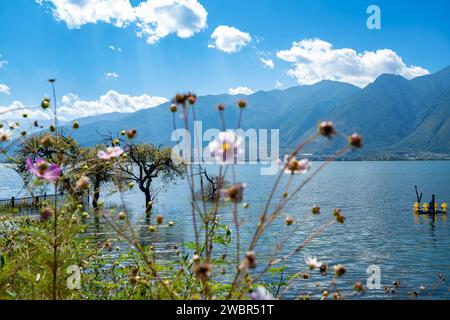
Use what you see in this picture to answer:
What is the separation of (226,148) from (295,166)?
0.80 feet

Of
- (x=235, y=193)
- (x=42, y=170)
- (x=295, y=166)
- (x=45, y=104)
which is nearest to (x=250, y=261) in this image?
(x=235, y=193)

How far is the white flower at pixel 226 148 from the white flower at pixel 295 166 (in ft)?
0.52

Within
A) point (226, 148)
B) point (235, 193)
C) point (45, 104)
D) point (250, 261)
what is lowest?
point (250, 261)

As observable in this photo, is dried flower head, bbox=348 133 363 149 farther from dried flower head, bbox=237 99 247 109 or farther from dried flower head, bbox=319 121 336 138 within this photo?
dried flower head, bbox=237 99 247 109

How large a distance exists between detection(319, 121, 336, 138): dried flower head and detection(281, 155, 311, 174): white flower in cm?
20

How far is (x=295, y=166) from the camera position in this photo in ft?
4.97

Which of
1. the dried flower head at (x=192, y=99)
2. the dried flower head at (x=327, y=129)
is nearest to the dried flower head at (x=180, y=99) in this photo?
the dried flower head at (x=192, y=99)

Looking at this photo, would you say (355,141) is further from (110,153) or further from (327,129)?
(110,153)

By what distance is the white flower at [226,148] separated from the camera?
Result: 1.48 meters

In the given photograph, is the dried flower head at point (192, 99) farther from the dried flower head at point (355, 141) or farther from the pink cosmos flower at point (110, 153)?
the dried flower head at point (355, 141)

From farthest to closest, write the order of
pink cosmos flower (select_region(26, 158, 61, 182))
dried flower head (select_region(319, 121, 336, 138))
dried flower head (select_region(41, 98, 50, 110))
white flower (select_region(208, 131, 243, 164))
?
→ dried flower head (select_region(41, 98, 50, 110)), pink cosmos flower (select_region(26, 158, 61, 182)), white flower (select_region(208, 131, 243, 164)), dried flower head (select_region(319, 121, 336, 138))

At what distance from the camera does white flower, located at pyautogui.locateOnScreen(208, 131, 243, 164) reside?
4.87ft

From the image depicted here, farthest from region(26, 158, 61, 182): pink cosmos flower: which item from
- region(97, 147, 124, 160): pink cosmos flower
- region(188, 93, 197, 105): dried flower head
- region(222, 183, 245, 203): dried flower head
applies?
region(222, 183, 245, 203): dried flower head
